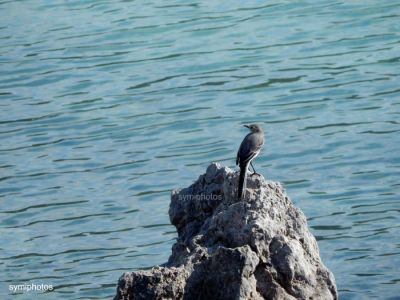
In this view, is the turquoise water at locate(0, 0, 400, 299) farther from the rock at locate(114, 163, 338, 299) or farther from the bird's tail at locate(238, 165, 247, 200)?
the bird's tail at locate(238, 165, 247, 200)

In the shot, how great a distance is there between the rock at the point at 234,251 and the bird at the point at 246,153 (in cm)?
7

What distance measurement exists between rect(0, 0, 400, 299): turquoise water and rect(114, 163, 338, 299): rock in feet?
6.68

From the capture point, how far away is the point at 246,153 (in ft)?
26.5

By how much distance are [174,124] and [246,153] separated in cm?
639

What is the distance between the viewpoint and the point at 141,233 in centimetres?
1098

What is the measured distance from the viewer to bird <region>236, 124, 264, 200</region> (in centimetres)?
723

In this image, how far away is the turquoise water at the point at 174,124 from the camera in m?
10.5

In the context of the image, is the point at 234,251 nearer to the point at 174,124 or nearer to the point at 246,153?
the point at 246,153

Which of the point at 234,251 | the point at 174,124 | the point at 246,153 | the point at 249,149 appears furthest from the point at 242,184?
the point at 174,124

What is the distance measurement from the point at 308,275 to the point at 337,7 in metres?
13.1

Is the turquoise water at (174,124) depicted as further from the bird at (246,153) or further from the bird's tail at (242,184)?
the bird's tail at (242,184)

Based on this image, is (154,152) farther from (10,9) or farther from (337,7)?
(10,9)

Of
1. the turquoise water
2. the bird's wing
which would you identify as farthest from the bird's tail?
the turquoise water

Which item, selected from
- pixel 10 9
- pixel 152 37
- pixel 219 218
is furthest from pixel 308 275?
pixel 10 9
